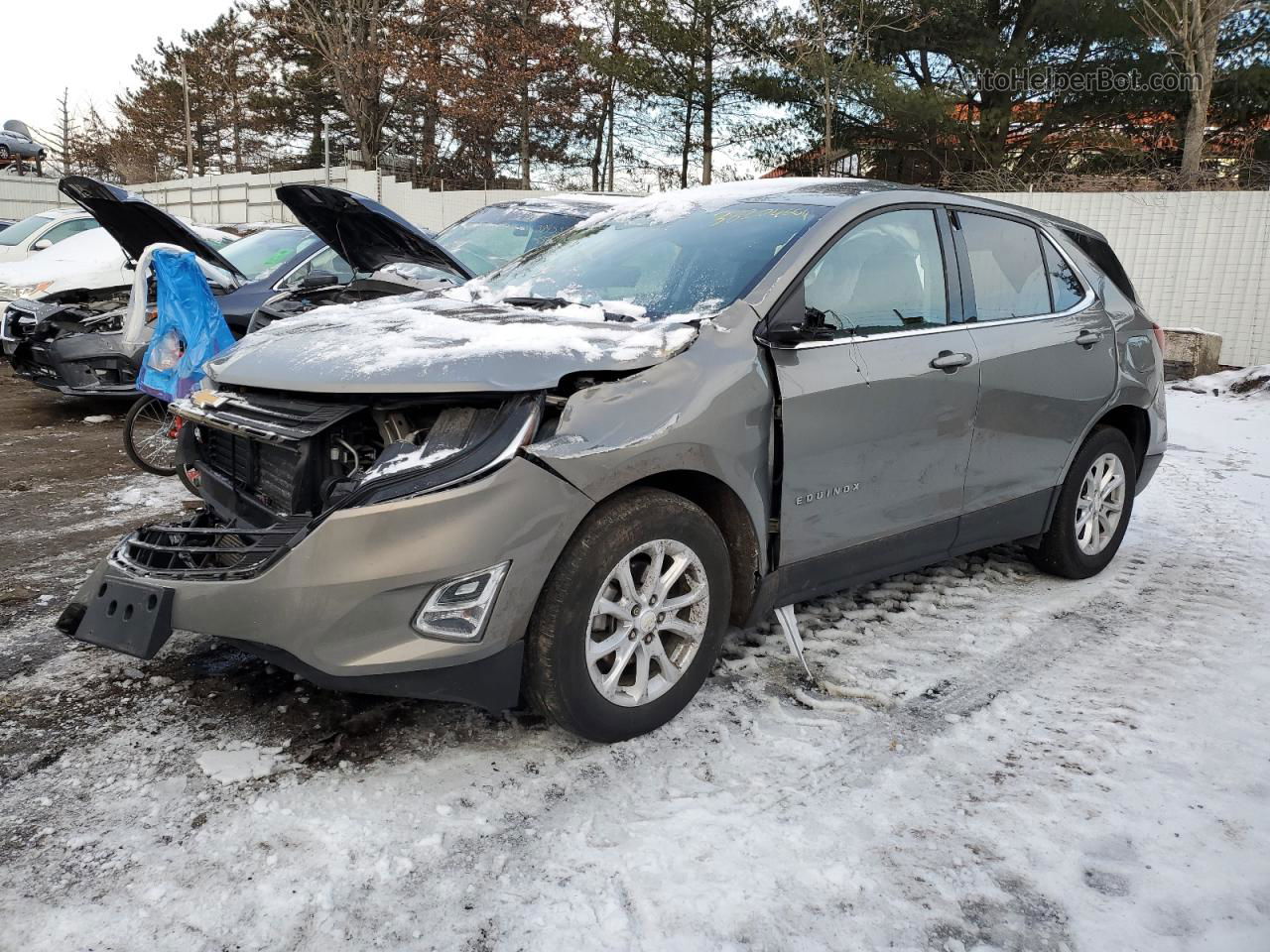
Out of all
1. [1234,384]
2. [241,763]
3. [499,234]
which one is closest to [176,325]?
[499,234]

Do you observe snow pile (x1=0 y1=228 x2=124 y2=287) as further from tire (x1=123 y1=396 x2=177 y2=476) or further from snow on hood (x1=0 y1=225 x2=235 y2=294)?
tire (x1=123 y1=396 x2=177 y2=476)

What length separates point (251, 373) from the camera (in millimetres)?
3064

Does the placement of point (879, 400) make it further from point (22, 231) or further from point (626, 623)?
point (22, 231)

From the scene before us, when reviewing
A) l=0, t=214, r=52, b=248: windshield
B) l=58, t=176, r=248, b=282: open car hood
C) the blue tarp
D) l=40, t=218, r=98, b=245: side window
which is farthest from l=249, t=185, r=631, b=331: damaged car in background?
l=0, t=214, r=52, b=248: windshield

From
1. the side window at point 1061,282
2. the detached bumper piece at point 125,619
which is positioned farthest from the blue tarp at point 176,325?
the side window at point 1061,282

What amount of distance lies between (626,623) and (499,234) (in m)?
5.95

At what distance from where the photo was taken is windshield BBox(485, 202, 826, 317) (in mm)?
3461

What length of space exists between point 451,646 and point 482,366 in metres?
0.77

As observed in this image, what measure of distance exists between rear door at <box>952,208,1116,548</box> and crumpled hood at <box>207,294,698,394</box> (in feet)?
5.14

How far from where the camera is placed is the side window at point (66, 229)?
12.3 meters

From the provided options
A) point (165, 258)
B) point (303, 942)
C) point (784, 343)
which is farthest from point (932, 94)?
point (303, 942)

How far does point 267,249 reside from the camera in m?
9.44

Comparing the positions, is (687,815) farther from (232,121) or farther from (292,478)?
Result: (232,121)

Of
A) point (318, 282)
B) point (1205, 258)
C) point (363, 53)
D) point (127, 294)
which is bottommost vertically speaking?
point (127, 294)
